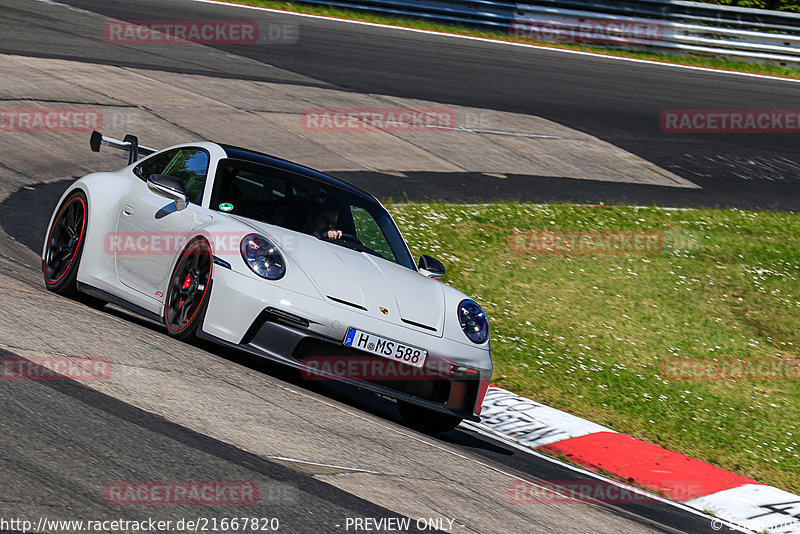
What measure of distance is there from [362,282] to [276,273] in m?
0.55

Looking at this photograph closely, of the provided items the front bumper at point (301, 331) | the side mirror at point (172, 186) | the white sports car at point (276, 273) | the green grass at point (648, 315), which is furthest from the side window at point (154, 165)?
the green grass at point (648, 315)

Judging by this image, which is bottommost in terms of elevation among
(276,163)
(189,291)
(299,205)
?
(189,291)

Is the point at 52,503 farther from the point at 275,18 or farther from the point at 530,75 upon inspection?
the point at 275,18

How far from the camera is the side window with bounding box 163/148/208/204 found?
23.0 ft

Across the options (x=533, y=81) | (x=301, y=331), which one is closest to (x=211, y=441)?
(x=301, y=331)

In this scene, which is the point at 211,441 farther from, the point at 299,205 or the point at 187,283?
the point at 299,205

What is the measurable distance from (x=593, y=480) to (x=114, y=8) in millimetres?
18197

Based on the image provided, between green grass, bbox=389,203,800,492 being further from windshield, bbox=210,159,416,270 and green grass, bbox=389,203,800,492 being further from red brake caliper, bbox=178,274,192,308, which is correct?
red brake caliper, bbox=178,274,192,308

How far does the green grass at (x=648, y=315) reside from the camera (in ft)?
26.6

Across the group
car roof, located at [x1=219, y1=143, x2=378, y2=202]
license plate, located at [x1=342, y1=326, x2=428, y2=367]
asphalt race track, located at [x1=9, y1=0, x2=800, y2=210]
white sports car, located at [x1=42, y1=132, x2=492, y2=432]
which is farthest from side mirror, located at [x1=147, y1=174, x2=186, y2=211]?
asphalt race track, located at [x1=9, y1=0, x2=800, y2=210]

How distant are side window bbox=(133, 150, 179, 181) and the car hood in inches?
53.0

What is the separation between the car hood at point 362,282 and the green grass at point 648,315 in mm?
1866

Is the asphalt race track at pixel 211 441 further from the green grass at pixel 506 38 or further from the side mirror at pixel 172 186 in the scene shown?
the green grass at pixel 506 38

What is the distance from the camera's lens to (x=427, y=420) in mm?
6758
